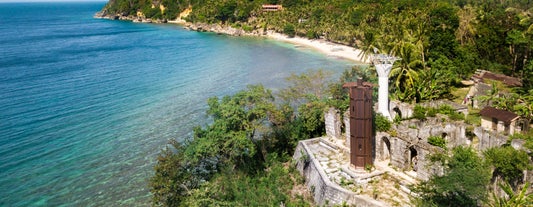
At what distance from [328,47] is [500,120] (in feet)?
200

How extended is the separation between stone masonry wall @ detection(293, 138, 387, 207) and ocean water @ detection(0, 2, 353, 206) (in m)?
10.8

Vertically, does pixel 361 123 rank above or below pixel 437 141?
above

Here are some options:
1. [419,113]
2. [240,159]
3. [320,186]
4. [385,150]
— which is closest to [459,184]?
[385,150]

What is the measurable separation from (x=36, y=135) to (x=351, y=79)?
3150 centimetres

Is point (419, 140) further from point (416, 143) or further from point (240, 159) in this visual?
point (240, 159)

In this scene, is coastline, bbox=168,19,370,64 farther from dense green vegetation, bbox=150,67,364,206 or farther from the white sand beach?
dense green vegetation, bbox=150,67,364,206

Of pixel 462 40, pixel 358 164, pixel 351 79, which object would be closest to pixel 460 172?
pixel 358 164

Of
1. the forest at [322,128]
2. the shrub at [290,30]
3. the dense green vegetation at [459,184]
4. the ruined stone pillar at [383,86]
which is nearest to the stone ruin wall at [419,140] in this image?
the forest at [322,128]

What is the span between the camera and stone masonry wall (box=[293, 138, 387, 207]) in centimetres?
2095

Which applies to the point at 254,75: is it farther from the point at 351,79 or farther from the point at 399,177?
the point at 399,177

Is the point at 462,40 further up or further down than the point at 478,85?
further up

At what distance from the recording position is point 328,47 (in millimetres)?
88562

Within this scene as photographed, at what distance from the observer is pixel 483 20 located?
197 feet

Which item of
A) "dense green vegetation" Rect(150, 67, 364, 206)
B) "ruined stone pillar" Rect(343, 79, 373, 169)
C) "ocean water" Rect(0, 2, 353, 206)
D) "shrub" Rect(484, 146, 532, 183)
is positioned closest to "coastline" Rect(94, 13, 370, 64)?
"ocean water" Rect(0, 2, 353, 206)
